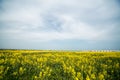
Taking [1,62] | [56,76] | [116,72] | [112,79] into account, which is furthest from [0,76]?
[116,72]

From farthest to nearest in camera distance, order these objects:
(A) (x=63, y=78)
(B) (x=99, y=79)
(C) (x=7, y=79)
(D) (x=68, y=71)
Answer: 1. (D) (x=68, y=71)
2. (A) (x=63, y=78)
3. (C) (x=7, y=79)
4. (B) (x=99, y=79)

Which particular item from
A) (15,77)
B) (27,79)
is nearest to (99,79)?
(27,79)

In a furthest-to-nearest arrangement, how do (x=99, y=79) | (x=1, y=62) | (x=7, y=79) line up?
(x=1, y=62) < (x=7, y=79) < (x=99, y=79)

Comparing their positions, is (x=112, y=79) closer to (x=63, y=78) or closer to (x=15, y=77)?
(x=63, y=78)

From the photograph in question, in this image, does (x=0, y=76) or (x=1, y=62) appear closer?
(x=0, y=76)

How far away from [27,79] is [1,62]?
20.9ft

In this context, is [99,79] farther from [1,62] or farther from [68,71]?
[1,62]

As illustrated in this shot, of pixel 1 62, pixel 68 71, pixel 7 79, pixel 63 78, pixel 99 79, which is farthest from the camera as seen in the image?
pixel 1 62

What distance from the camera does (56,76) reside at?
12562 mm

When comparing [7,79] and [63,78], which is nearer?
[7,79]

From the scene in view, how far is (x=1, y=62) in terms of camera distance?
16.5 metres

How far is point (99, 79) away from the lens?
10.3m

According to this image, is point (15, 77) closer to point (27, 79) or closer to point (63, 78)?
point (27, 79)

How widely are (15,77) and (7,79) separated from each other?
65cm
